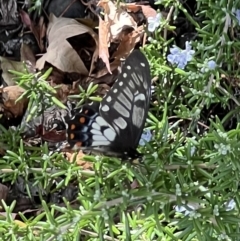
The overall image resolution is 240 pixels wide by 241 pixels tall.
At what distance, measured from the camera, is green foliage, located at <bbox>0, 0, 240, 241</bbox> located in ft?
6.17

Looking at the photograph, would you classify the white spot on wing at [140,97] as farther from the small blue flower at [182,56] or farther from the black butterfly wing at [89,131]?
the small blue flower at [182,56]

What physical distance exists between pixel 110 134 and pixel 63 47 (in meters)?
0.90

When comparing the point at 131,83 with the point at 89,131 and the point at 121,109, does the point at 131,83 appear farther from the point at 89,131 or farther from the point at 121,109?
the point at 89,131

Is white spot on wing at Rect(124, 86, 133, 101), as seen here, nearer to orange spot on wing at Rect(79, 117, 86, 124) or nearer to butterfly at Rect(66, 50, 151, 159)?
butterfly at Rect(66, 50, 151, 159)

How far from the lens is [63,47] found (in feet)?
8.79

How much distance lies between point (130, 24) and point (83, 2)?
26cm

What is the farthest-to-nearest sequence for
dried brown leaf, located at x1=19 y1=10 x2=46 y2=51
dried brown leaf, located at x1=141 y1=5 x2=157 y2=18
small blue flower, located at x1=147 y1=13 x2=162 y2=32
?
dried brown leaf, located at x1=19 y1=10 x2=46 y2=51 < dried brown leaf, located at x1=141 y1=5 x2=157 y2=18 < small blue flower, located at x1=147 y1=13 x2=162 y2=32

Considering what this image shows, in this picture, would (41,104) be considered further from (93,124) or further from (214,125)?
(214,125)

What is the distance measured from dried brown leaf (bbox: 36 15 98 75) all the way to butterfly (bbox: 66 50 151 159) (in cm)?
81

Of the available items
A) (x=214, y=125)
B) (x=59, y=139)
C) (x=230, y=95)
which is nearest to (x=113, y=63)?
(x=59, y=139)

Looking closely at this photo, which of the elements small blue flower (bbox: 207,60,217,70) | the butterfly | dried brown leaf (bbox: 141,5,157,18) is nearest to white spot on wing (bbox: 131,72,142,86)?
the butterfly

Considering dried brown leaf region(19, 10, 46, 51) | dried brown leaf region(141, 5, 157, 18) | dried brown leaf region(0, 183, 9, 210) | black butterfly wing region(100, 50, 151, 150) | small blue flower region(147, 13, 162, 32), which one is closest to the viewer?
black butterfly wing region(100, 50, 151, 150)

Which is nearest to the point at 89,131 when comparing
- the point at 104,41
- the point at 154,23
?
the point at 154,23

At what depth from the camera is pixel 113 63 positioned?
269 cm
